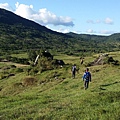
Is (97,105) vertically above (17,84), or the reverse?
(97,105)

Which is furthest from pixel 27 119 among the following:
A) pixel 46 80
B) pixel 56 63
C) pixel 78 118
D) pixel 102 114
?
pixel 56 63

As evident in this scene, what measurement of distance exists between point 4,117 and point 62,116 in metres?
3.67

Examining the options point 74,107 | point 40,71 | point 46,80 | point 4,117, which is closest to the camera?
point 4,117

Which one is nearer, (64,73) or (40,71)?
(64,73)

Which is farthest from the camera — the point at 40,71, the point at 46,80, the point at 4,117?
the point at 40,71

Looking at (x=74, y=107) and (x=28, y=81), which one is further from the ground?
(x=74, y=107)

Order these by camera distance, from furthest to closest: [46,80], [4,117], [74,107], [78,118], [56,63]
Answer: [56,63]
[46,80]
[74,107]
[4,117]
[78,118]

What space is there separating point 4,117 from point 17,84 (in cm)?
3536

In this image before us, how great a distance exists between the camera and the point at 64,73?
54.2m

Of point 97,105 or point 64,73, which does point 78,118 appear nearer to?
point 97,105

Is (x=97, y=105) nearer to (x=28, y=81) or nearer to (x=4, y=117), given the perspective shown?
(x=4, y=117)

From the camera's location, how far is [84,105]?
63.7 ft

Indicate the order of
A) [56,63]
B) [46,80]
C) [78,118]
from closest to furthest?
[78,118] < [46,80] < [56,63]

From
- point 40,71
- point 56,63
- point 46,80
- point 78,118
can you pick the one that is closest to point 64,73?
point 46,80
